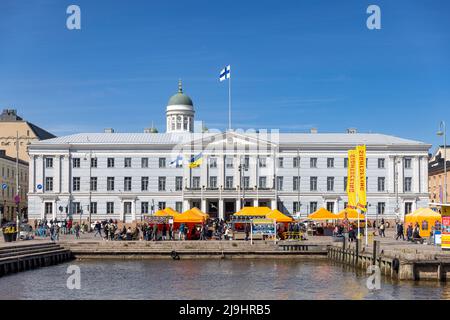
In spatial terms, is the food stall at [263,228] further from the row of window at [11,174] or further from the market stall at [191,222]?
the row of window at [11,174]

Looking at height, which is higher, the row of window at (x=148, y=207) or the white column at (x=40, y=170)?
the white column at (x=40, y=170)

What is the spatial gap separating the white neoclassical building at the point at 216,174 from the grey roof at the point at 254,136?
0.35 meters

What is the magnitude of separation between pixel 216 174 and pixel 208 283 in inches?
2374

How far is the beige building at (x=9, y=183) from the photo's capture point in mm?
114000

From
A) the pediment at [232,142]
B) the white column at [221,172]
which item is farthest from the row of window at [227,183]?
the pediment at [232,142]

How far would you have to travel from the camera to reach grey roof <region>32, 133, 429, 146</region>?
3976 inches

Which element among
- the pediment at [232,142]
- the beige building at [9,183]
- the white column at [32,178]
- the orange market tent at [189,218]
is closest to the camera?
the orange market tent at [189,218]

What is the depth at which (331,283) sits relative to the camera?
1630 inches

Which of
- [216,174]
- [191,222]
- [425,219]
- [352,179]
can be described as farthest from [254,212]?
[216,174]

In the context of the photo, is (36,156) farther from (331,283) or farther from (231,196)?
(331,283)

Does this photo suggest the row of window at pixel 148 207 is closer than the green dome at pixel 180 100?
Yes

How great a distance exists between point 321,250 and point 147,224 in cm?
1663
